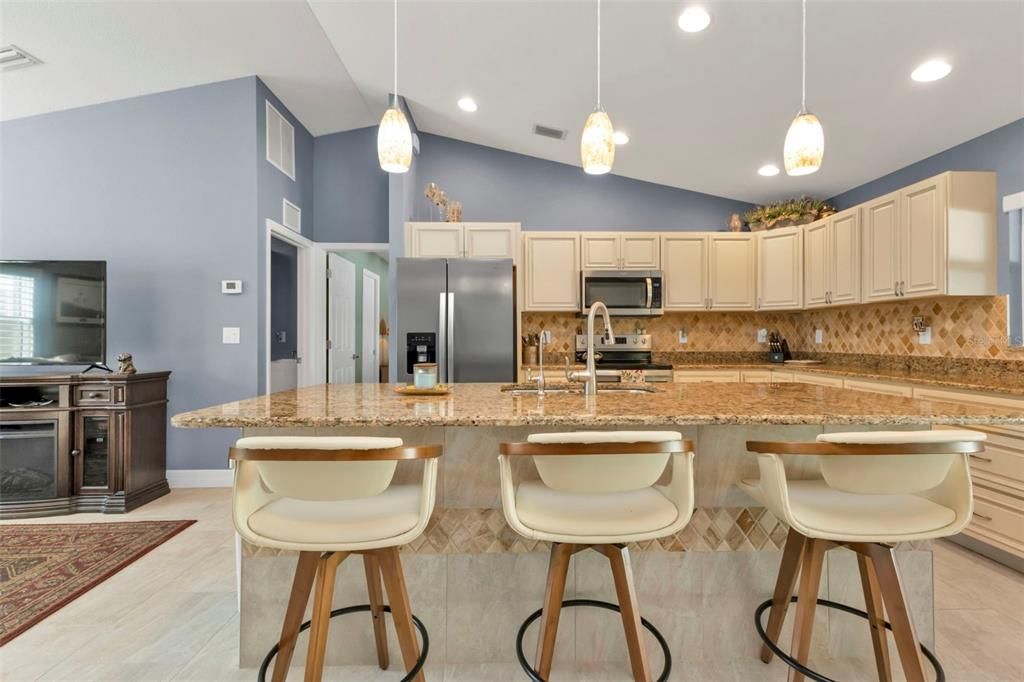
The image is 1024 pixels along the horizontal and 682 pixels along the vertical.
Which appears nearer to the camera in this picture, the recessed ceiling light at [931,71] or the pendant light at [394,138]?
the pendant light at [394,138]

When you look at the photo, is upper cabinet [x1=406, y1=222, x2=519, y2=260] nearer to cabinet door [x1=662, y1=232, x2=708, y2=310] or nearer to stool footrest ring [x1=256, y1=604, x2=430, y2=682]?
cabinet door [x1=662, y1=232, x2=708, y2=310]

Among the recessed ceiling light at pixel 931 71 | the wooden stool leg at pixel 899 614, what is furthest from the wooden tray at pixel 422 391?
the recessed ceiling light at pixel 931 71

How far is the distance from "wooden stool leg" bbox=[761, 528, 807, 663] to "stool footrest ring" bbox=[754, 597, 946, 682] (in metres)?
0.03

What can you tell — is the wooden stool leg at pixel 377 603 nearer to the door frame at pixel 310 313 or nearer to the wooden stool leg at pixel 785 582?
the wooden stool leg at pixel 785 582

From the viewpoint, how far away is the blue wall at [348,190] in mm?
4844

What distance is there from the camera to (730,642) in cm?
171

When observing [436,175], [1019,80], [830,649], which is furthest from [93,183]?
[1019,80]

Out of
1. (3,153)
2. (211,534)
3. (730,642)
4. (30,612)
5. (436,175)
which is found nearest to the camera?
(730,642)

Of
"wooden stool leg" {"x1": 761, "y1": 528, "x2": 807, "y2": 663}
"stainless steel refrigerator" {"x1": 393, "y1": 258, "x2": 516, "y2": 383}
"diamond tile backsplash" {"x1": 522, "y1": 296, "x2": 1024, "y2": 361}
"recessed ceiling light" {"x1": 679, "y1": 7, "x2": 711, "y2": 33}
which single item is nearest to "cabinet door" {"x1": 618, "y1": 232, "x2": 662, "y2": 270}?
"diamond tile backsplash" {"x1": 522, "y1": 296, "x2": 1024, "y2": 361}

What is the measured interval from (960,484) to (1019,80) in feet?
8.55

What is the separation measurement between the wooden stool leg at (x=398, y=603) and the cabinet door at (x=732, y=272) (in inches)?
158

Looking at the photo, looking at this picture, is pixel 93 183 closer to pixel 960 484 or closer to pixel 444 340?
pixel 444 340

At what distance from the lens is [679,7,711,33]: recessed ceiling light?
2492 millimetres

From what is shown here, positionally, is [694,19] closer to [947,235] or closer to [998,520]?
[947,235]
